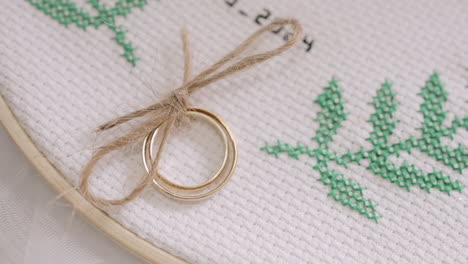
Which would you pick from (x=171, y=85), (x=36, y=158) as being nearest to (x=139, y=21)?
(x=171, y=85)

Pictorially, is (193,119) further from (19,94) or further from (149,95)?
(19,94)

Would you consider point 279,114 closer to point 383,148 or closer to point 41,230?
point 383,148

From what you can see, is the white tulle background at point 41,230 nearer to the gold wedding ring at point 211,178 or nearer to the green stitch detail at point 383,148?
the gold wedding ring at point 211,178

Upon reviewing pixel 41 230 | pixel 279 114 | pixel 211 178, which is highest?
pixel 279 114

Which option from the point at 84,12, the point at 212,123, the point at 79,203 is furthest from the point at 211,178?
the point at 84,12

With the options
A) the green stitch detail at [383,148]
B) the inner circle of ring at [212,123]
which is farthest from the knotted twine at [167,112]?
the green stitch detail at [383,148]

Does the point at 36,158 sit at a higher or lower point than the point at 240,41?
lower
